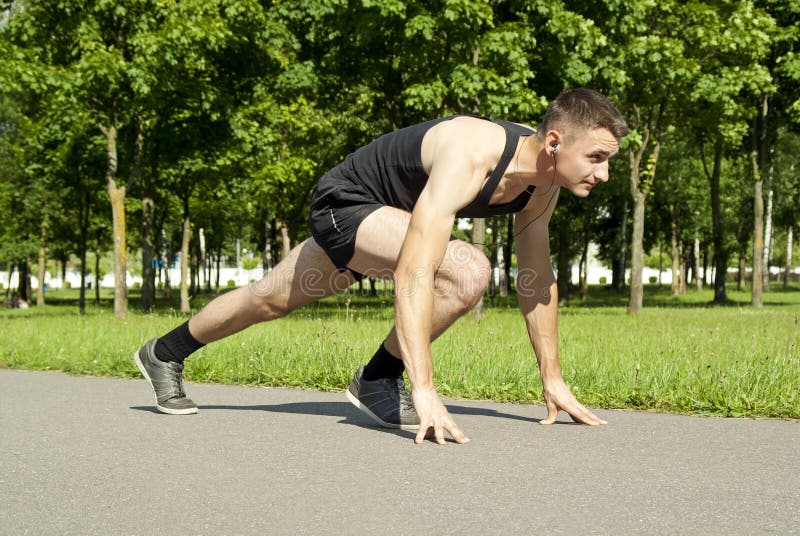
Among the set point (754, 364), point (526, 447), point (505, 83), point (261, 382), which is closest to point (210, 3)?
point (505, 83)

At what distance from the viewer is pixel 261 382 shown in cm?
602

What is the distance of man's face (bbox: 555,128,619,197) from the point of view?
335 centimetres

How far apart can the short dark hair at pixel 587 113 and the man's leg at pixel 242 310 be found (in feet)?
4.26

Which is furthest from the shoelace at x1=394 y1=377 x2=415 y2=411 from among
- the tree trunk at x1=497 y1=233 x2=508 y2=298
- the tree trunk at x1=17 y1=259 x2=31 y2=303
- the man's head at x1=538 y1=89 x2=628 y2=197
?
the tree trunk at x1=17 y1=259 x2=31 y2=303

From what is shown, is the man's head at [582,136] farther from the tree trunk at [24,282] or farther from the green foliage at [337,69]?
the tree trunk at [24,282]

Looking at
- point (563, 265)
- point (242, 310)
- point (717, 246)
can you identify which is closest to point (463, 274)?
point (242, 310)

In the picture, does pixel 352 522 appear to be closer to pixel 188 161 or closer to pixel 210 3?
pixel 210 3

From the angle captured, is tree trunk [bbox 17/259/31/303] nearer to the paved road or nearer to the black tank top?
the paved road

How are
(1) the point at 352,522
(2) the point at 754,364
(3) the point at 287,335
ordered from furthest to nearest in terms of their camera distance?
(3) the point at 287,335, (2) the point at 754,364, (1) the point at 352,522

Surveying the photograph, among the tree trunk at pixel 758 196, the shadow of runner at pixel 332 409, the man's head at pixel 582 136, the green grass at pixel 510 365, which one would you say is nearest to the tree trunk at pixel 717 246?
the tree trunk at pixel 758 196

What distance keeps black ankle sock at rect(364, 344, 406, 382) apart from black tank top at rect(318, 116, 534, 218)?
2.53 ft

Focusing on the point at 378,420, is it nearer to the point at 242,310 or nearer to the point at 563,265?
the point at 242,310

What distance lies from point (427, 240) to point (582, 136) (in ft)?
2.47

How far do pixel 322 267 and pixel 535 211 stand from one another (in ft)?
3.49
